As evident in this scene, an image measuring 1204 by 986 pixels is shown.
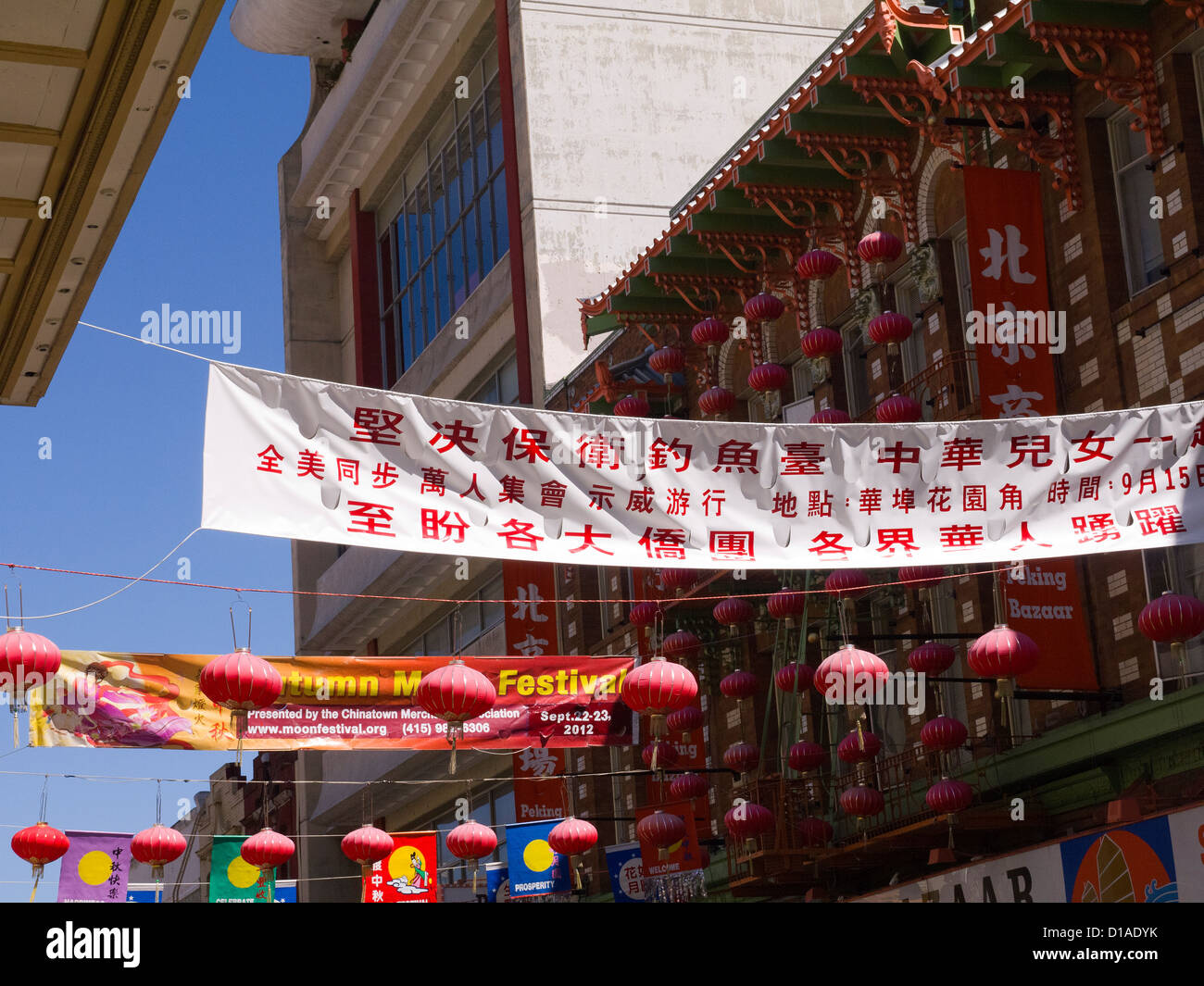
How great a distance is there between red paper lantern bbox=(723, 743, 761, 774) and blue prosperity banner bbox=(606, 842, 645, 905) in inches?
83.3

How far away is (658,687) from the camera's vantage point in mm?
20016

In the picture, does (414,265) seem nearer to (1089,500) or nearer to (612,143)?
(612,143)

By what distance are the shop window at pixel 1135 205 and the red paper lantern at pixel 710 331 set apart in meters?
8.11

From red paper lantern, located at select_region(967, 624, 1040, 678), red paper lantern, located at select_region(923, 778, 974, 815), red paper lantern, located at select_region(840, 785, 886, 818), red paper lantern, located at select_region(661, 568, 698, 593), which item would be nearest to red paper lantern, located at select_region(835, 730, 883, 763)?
red paper lantern, located at select_region(840, 785, 886, 818)

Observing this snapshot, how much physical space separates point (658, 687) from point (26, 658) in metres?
7.21

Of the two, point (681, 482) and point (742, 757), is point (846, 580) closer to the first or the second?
point (742, 757)

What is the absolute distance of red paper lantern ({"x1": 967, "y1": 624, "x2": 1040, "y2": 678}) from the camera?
58.8 ft

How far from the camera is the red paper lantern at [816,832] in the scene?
74.4ft

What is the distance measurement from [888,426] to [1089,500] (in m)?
1.70

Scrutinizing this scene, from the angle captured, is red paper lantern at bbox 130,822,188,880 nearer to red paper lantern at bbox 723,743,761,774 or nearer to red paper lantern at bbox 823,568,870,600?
red paper lantern at bbox 723,743,761,774

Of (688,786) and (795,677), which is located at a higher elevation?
(795,677)

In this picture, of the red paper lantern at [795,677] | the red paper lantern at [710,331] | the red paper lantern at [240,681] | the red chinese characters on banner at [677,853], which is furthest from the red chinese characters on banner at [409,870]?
the red paper lantern at [240,681]

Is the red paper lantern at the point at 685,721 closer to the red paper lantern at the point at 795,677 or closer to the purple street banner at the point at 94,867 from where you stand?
the red paper lantern at the point at 795,677

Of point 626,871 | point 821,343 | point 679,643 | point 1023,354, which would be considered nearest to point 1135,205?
point 1023,354
